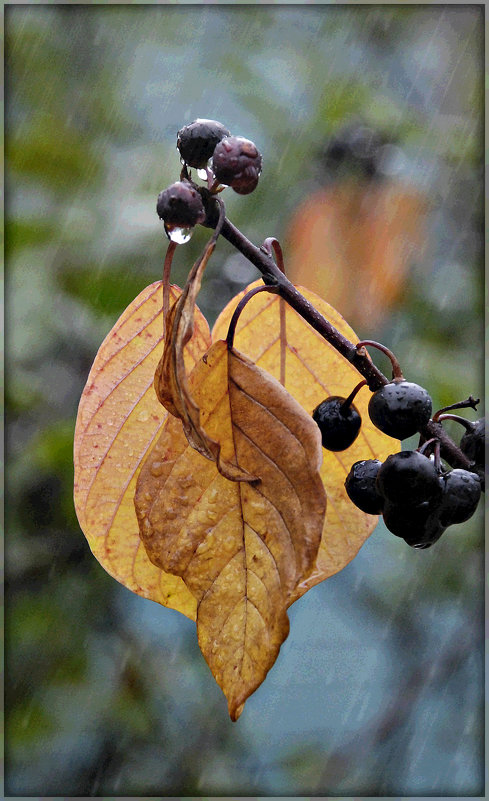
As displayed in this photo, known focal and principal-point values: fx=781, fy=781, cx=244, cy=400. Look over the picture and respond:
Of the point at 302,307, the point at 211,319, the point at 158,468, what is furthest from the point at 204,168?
the point at 211,319

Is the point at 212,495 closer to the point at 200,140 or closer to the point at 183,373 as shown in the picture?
the point at 183,373

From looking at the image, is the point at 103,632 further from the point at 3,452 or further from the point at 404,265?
the point at 404,265

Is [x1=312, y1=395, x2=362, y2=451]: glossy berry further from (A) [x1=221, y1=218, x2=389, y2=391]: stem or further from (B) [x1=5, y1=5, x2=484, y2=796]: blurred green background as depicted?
(B) [x1=5, y1=5, x2=484, y2=796]: blurred green background

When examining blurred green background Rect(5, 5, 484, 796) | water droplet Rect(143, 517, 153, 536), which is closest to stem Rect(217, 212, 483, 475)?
water droplet Rect(143, 517, 153, 536)

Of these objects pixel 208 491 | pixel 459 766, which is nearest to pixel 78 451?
pixel 208 491

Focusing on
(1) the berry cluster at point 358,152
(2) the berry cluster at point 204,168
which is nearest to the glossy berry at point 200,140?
(2) the berry cluster at point 204,168

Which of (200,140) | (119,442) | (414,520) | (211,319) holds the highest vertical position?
(200,140)
